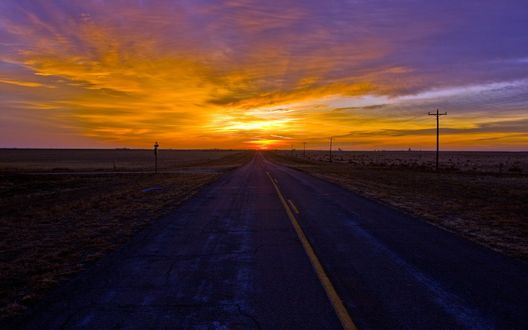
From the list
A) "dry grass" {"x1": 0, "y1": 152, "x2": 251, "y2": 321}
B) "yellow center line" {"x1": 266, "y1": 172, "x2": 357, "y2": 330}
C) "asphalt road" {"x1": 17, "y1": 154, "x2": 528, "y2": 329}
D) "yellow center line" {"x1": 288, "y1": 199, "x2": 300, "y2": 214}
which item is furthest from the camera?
"yellow center line" {"x1": 288, "y1": 199, "x2": 300, "y2": 214}

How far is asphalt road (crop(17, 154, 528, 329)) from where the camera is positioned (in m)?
4.27

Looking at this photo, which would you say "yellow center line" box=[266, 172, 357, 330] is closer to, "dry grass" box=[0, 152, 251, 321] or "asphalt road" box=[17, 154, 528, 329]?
"asphalt road" box=[17, 154, 528, 329]

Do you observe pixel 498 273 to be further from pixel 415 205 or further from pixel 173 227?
pixel 415 205

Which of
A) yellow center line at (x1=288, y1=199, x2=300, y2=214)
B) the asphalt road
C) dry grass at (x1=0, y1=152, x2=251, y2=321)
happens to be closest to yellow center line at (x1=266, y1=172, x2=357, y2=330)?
the asphalt road

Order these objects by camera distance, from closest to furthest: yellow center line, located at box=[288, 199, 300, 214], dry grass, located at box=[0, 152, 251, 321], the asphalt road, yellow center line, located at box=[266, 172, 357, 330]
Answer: yellow center line, located at box=[266, 172, 357, 330]
the asphalt road
dry grass, located at box=[0, 152, 251, 321]
yellow center line, located at box=[288, 199, 300, 214]

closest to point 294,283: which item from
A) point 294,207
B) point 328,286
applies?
point 328,286

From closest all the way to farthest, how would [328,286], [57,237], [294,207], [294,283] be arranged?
[328,286], [294,283], [57,237], [294,207]

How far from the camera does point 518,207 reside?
14.2 meters

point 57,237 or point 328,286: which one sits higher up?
point 328,286

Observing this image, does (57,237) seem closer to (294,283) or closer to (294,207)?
(294,283)

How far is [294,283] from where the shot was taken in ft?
17.8

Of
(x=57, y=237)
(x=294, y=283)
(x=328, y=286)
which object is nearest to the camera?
(x=328, y=286)

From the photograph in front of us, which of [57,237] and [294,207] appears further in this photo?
[294,207]

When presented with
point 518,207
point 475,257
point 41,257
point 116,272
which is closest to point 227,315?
point 116,272
